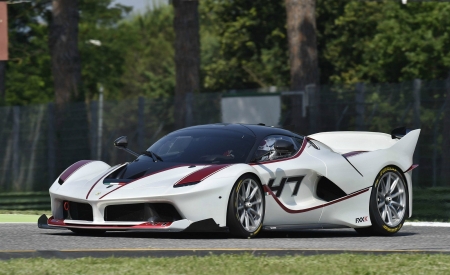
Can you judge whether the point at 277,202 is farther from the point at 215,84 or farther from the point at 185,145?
the point at 215,84

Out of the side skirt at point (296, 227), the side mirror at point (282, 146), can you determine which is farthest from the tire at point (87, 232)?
the side mirror at point (282, 146)

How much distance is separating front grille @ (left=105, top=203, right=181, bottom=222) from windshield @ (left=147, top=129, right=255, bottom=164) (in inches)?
33.8

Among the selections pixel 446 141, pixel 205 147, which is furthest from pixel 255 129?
pixel 446 141

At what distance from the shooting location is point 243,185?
10.2 metres

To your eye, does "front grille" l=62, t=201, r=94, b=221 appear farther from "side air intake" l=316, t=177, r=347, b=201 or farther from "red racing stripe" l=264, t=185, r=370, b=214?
"side air intake" l=316, t=177, r=347, b=201

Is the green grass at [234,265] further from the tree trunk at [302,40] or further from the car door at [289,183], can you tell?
the tree trunk at [302,40]

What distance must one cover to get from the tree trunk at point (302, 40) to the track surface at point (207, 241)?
1470 cm

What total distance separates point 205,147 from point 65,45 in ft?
63.1

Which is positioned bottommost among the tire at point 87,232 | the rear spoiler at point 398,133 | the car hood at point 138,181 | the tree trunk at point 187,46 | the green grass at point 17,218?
the green grass at point 17,218

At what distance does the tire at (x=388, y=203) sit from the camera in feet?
38.2

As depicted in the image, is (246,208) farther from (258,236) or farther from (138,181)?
(138,181)

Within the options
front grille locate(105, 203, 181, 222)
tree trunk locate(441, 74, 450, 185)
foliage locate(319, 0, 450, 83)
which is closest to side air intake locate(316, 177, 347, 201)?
front grille locate(105, 203, 181, 222)

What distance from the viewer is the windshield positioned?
35.4 ft

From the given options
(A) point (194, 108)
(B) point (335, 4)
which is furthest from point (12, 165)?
(B) point (335, 4)
